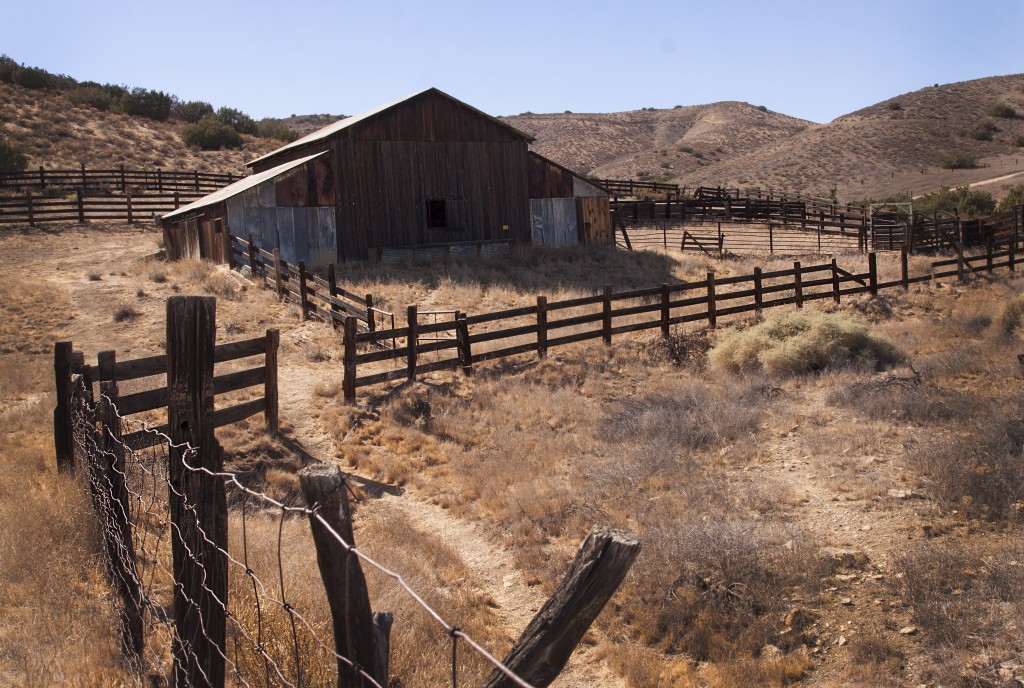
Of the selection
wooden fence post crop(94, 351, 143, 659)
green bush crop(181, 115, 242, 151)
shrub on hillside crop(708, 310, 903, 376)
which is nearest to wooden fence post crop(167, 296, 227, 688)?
wooden fence post crop(94, 351, 143, 659)

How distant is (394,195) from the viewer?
91.9ft

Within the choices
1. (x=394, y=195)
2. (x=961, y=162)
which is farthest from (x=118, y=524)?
(x=961, y=162)

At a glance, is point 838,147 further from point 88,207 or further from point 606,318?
point 606,318

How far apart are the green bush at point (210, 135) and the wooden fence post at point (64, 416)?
5078cm

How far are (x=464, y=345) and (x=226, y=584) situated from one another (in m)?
11.0

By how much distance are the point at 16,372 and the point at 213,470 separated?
13.1m

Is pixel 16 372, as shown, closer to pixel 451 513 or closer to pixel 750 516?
pixel 451 513

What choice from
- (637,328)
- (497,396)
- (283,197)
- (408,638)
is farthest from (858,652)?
(283,197)

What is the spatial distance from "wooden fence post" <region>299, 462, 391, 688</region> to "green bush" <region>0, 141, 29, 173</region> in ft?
153

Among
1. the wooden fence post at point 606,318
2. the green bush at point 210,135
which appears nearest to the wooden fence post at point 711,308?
the wooden fence post at point 606,318

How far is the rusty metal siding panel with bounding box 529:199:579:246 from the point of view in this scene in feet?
104

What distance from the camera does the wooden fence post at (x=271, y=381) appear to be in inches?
418

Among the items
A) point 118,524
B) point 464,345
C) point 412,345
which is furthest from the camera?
point 464,345

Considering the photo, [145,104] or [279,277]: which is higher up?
[145,104]
